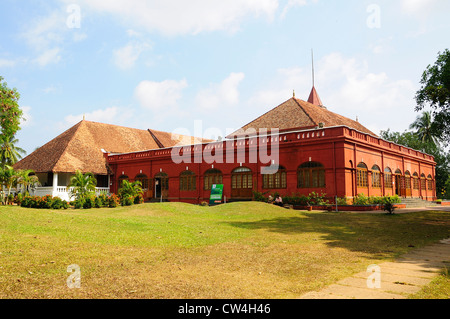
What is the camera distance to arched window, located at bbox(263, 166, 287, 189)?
2345cm

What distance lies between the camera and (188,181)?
2842 centimetres

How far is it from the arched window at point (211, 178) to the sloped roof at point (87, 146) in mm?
11446

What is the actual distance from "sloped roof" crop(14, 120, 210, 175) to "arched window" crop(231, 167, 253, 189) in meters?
14.1

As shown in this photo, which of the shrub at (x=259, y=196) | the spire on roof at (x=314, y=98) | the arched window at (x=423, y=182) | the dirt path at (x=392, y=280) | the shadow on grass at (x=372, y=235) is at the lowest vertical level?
the shadow on grass at (x=372, y=235)

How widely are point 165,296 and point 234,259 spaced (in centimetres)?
246

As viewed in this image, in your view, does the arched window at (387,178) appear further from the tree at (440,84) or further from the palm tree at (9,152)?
the palm tree at (9,152)

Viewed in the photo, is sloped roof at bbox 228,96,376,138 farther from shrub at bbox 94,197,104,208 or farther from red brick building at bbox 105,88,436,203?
shrub at bbox 94,197,104,208

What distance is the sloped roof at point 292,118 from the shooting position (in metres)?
25.8

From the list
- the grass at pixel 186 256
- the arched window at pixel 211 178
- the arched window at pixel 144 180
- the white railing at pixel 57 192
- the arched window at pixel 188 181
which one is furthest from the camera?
the arched window at pixel 144 180

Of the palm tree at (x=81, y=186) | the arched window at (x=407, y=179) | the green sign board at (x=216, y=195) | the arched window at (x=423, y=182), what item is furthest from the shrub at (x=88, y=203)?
the arched window at (x=423, y=182)

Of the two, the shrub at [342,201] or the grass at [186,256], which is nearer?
the grass at [186,256]

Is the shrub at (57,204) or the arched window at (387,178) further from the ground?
the arched window at (387,178)
